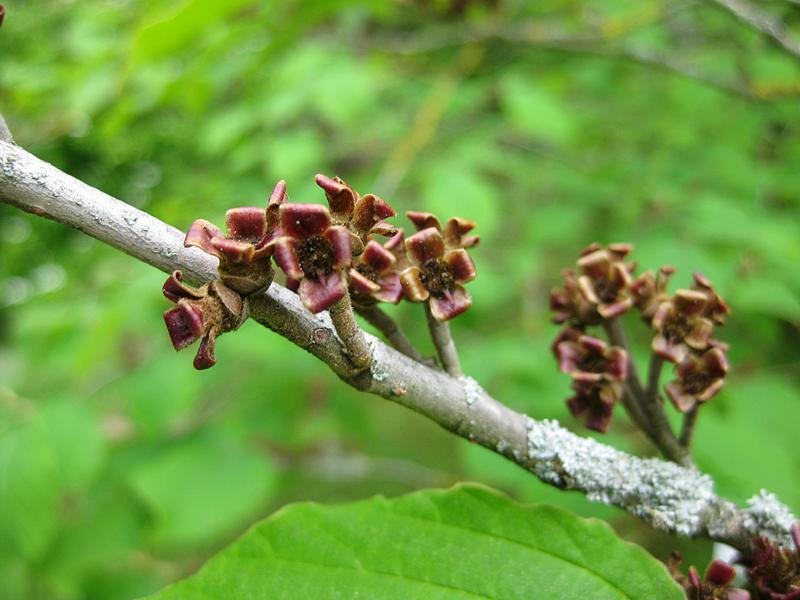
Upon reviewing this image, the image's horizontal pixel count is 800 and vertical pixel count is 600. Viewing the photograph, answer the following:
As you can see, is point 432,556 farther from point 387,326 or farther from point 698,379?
point 698,379

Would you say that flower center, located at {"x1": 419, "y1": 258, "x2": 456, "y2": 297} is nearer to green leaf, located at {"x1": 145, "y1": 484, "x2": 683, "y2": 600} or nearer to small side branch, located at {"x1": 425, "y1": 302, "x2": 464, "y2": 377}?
small side branch, located at {"x1": 425, "y1": 302, "x2": 464, "y2": 377}

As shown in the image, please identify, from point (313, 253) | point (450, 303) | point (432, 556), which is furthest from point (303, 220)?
point (432, 556)

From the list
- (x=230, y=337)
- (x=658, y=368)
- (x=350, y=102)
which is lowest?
(x=230, y=337)

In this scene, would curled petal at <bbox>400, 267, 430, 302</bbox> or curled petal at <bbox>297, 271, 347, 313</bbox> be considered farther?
curled petal at <bbox>400, 267, 430, 302</bbox>

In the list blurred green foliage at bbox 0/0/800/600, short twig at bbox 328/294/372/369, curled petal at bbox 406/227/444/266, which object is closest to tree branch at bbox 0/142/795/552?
short twig at bbox 328/294/372/369

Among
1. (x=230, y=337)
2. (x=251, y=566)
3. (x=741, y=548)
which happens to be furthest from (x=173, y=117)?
(x=741, y=548)

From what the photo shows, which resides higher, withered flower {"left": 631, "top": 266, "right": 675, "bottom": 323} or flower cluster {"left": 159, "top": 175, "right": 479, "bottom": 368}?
flower cluster {"left": 159, "top": 175, "right": 479, "bottom": 368}

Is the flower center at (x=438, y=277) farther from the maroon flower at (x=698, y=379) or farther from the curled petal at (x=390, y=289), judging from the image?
the maroon flower at (x=698, y=379)

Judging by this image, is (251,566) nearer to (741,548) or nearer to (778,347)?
(741,548)
